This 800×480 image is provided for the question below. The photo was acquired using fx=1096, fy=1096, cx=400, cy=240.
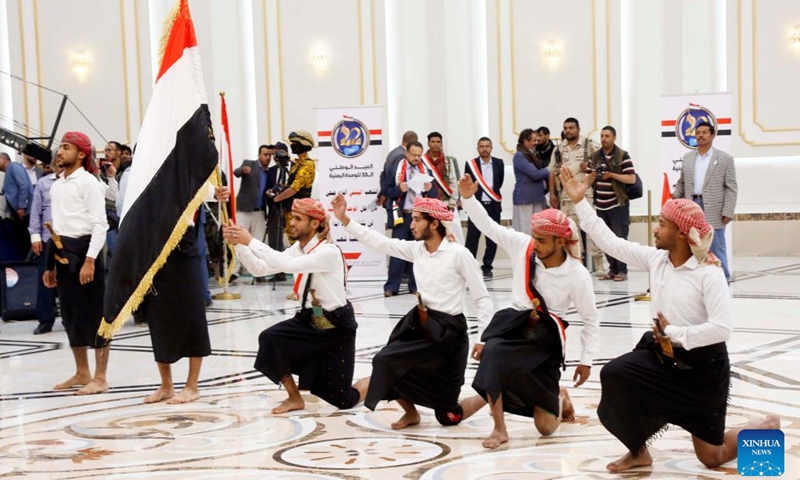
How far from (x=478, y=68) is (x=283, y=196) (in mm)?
4007

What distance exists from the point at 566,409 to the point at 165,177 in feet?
6.90

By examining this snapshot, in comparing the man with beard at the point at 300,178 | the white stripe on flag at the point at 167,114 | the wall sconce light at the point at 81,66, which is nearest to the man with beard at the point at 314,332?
the white stripe on flag at the point at 167,114

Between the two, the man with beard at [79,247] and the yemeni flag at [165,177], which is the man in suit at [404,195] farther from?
the yemeni flag at [165,177]

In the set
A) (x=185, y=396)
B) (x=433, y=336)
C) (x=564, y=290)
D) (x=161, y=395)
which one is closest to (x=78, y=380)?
(x=161, y=395)

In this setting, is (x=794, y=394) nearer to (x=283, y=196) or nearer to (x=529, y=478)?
(x=529, y=478)

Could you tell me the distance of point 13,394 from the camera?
549 cm

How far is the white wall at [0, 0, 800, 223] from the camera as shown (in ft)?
40.4

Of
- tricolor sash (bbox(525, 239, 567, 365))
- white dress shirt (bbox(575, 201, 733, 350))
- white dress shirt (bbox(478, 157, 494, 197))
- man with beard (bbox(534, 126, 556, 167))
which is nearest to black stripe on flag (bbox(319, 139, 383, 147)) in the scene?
white dress shirt (bbox(478, 157, 494, 197))

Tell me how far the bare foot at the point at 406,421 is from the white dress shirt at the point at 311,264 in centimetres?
69

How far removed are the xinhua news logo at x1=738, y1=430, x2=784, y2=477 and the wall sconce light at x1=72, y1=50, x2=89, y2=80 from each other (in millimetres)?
11020

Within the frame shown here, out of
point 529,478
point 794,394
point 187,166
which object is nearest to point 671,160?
point 794,394

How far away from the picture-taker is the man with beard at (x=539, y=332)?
4191 mm

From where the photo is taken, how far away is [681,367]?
12.1ft

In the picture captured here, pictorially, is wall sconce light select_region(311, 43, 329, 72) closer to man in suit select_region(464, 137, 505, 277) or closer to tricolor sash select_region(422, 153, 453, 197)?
man in suit select_region(464, 137, 505, 277)
